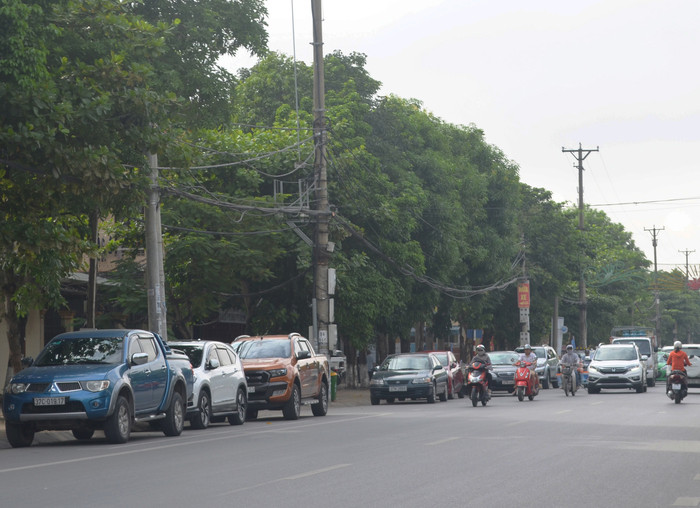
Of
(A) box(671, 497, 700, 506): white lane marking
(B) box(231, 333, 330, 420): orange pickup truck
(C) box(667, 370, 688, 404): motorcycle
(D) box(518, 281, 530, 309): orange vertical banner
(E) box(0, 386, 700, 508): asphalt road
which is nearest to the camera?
(A) box(671, 497, 700, 506): white lane marking

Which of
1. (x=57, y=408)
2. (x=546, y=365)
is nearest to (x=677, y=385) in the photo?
(x=546, y=365)

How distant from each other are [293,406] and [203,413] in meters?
3.00

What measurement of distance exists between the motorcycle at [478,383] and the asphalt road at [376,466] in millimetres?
8504

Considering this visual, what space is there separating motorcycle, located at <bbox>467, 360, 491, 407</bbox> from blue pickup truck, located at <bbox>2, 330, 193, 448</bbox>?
12760 millimetres

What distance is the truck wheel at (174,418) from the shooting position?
20625 millimetres

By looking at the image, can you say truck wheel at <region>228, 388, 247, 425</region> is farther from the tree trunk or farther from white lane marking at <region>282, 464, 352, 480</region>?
white lane marking at <region>282, 464, 352, 480</region>

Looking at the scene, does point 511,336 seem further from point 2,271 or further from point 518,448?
point 518,448

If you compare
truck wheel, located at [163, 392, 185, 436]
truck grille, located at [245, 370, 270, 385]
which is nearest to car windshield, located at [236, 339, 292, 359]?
truck grille, located at [245, 370, 270, 385]

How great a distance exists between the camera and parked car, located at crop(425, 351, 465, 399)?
3862 cm

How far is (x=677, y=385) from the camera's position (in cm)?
3203

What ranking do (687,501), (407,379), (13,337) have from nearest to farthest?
(687,501) < (13,337) < (407,379)

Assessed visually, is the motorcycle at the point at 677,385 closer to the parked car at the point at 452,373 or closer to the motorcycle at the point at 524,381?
the motorcycle at the point at 524,381

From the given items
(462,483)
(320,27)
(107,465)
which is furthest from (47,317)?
(462,483)

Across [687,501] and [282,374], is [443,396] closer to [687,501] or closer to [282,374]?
[282,374]
